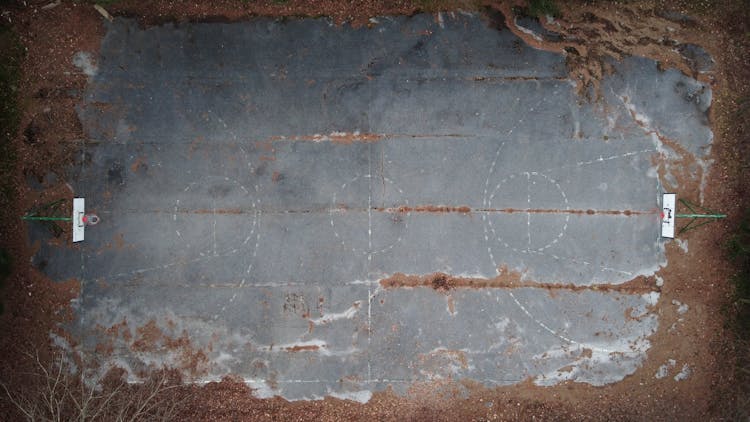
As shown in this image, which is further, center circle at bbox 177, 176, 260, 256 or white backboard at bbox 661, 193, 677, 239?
center circle at bbox 177, 176, 260, 256

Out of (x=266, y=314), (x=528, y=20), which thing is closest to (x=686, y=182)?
(x=528, y=20)

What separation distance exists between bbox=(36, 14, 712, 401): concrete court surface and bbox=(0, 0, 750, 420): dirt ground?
0.92ft

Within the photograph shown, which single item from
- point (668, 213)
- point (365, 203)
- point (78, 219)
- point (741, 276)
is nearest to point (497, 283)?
point (365, 203)

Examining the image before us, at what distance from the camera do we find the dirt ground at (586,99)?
955cm

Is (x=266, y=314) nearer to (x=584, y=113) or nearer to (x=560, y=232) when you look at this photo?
(x=560, y=232)

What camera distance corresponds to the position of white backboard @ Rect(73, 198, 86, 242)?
9.34m

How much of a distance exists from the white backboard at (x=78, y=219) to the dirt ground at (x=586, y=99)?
49 centimetres

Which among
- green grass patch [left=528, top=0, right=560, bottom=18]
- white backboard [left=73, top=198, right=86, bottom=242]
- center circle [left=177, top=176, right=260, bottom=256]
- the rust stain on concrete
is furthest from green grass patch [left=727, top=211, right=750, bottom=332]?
white backboard [left=73, top=198, right=86, bottom=242]

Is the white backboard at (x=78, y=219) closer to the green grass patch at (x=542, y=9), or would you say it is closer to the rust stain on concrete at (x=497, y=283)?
the rust stain on concrete at (x=497, y=283)

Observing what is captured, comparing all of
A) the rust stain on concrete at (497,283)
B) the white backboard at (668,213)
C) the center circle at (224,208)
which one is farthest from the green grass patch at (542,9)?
the center circle at (224,208)

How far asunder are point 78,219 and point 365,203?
5233 millimetres

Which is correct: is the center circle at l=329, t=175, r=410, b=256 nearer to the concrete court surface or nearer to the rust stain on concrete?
the concrete court surface

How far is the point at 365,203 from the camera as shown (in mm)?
9625

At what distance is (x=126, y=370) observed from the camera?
9.58 meters
